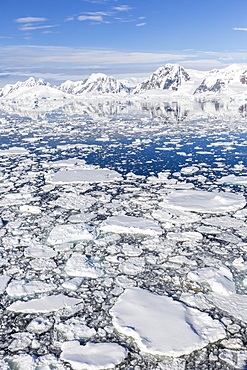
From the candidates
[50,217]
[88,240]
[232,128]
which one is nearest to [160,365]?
[88,240]

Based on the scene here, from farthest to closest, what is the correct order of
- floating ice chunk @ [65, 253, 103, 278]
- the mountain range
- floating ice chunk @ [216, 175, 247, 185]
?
the mountain range → floating ice chunk @ [216, 175, 247, 185] → floating ice chunk @ [65, 253, 103, 278]

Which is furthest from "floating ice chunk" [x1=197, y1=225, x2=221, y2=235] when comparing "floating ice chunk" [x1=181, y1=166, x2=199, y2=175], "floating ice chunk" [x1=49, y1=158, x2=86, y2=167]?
"floating ice chunk" [x1=49, y1=158, x2=86, y2=167]

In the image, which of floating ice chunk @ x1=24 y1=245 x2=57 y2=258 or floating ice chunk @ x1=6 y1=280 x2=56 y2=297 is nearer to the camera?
floating ice chunk @ x1=6 y1=280 x2=56 y2=297

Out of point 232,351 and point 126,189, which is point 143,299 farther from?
point 126,189

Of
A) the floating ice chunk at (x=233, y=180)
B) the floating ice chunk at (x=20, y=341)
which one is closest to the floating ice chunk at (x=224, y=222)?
the floating ice chunk at (x=233, y=180)

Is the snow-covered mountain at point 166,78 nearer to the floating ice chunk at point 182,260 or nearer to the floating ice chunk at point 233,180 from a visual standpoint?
the floating ice chunk at point 233,180

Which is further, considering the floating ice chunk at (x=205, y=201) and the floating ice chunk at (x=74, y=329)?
the floating ice chunk at (x=205, y=201)

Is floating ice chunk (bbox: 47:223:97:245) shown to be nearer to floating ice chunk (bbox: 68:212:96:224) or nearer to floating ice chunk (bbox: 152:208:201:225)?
floating ice chunk (bbox: 68:212:96:224)
